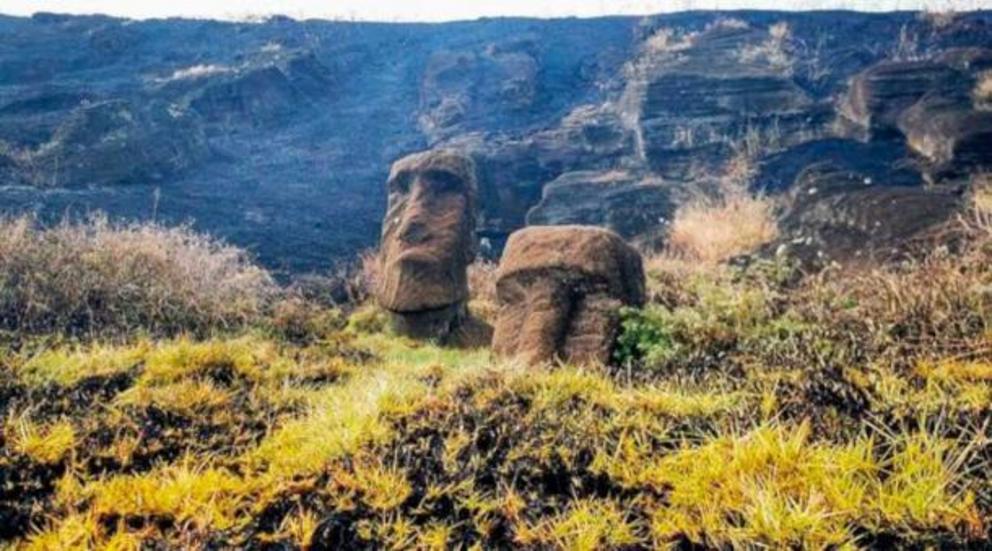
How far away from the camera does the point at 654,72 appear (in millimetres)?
17281

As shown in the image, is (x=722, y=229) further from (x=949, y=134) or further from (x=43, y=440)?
(x=43, y=440)

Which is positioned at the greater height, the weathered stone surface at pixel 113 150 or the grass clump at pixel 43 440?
the weathered stone surface at pixel 113 150

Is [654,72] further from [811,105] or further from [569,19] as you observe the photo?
[569,19]

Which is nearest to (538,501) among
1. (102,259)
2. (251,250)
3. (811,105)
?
(102,259)

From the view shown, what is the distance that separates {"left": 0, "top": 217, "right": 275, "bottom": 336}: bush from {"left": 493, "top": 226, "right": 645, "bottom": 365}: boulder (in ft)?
10.1

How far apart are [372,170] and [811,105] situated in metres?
10.4

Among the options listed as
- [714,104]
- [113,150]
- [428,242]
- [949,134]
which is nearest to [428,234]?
[428,242]

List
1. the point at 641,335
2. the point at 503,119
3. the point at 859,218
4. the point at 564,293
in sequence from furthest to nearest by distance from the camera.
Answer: the point at 503,119 → the point at 859,218 → the point at 564,293 → the point at 641,335

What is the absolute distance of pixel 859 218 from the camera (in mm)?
8984

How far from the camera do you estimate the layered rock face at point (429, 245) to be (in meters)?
7.38

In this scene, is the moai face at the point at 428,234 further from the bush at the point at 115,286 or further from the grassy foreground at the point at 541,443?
the grassy foreground at the point at 541,443

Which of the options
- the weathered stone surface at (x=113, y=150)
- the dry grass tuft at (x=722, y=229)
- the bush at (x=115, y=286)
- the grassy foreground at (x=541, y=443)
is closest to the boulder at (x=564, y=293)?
the grassy foreground at (x=541, y=443)

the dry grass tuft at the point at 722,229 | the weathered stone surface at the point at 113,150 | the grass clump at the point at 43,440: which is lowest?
the dry grass tuft at the point at 722,229

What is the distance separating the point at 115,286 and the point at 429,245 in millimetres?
3203
